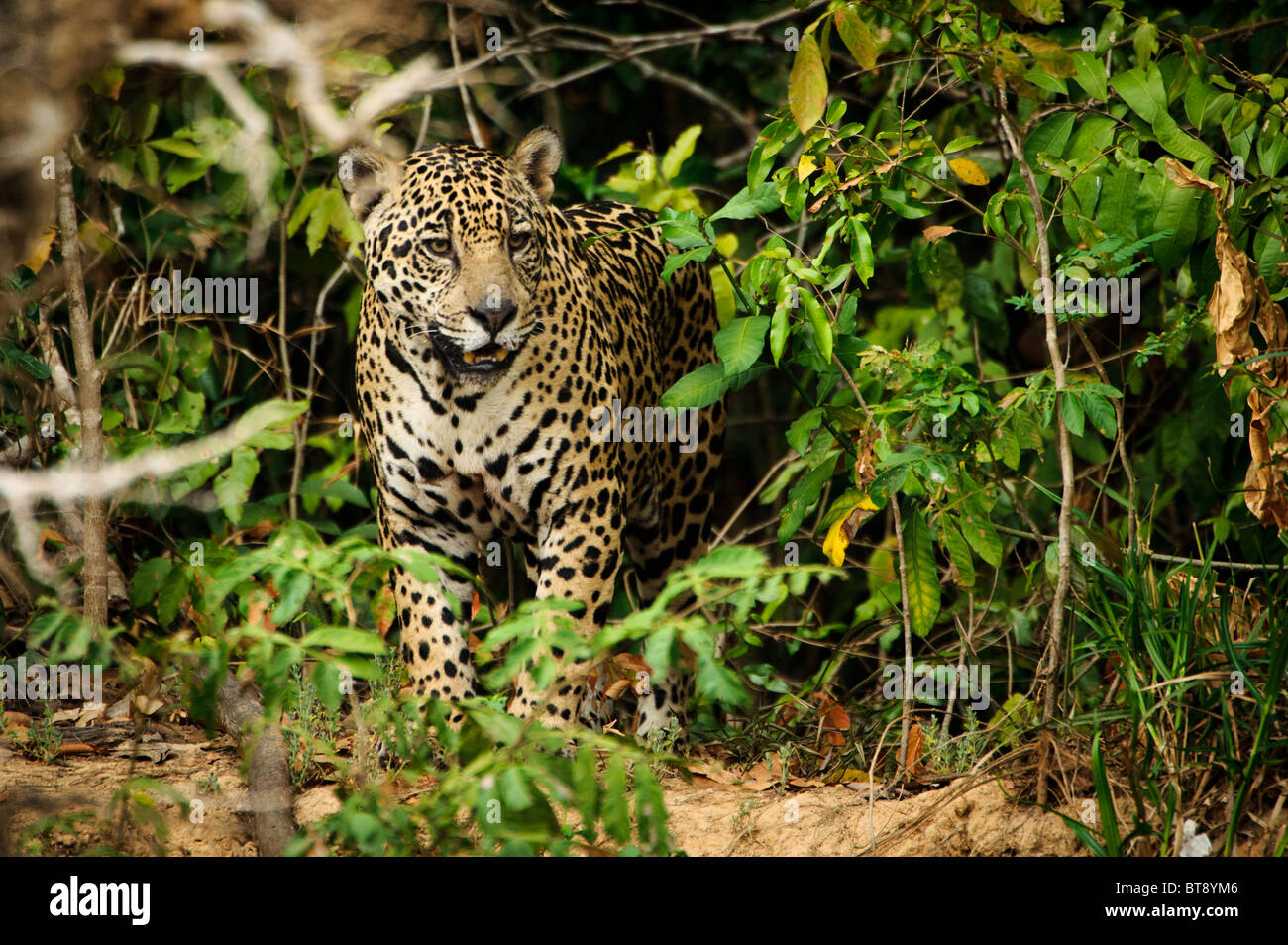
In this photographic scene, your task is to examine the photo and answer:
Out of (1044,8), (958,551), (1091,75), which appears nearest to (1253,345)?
(1091,75)

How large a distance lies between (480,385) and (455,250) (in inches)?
19.6

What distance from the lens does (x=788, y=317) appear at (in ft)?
15.8

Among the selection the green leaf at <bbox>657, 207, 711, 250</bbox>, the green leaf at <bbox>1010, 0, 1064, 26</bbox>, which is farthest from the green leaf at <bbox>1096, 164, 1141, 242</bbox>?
the green leaf at <bbox>657, 207, 711, 250</bbox>

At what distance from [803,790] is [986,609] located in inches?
40.8

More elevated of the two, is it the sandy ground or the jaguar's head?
the jaguar's head

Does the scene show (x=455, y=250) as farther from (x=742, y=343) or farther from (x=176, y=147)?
(x=176, y=147)

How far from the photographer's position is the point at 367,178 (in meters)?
5.38

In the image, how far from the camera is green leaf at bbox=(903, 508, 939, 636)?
493 centimetres

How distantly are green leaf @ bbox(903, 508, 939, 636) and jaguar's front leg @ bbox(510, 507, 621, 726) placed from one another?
1.14 metres

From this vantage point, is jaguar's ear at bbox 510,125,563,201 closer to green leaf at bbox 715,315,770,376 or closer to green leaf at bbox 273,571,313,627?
green leaf at bbox 715,315,770,376

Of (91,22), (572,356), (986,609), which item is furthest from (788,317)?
(91,22)

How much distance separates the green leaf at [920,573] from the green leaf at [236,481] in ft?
9.40

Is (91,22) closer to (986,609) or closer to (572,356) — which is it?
(572,356)

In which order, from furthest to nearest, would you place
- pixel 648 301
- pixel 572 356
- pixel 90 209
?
pixel 90 209 < pixel 648 301 < pixel 572 356
